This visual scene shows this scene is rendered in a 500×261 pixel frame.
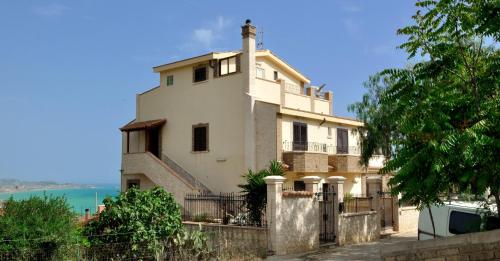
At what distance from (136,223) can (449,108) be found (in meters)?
7.92

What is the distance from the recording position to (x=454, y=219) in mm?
13742

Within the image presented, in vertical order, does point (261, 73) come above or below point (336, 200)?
above

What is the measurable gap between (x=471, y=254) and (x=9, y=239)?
9.46 m

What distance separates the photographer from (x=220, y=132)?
95.2 ft

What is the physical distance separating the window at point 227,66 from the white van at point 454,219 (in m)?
17.6

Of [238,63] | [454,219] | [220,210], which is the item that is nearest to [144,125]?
[238,63]

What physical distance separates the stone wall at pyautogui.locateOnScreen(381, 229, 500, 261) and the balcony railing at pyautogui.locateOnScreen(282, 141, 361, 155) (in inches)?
652

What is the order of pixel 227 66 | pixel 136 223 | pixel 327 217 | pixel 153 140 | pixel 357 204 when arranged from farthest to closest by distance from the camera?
pixel 153 140 → pixel 227 66 → pixel 357 204 → pixel 327 217 → pixel 136 223

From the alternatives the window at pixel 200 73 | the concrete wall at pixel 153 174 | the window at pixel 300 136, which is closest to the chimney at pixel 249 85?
the window at pixel 300 136

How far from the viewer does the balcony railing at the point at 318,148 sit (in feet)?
90.8

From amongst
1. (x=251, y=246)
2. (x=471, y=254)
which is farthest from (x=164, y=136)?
(x=471, y=254)

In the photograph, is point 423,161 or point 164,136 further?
point 164,136

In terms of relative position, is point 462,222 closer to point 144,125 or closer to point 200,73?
point 200,73

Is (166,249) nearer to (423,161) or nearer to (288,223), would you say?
(288,223)
